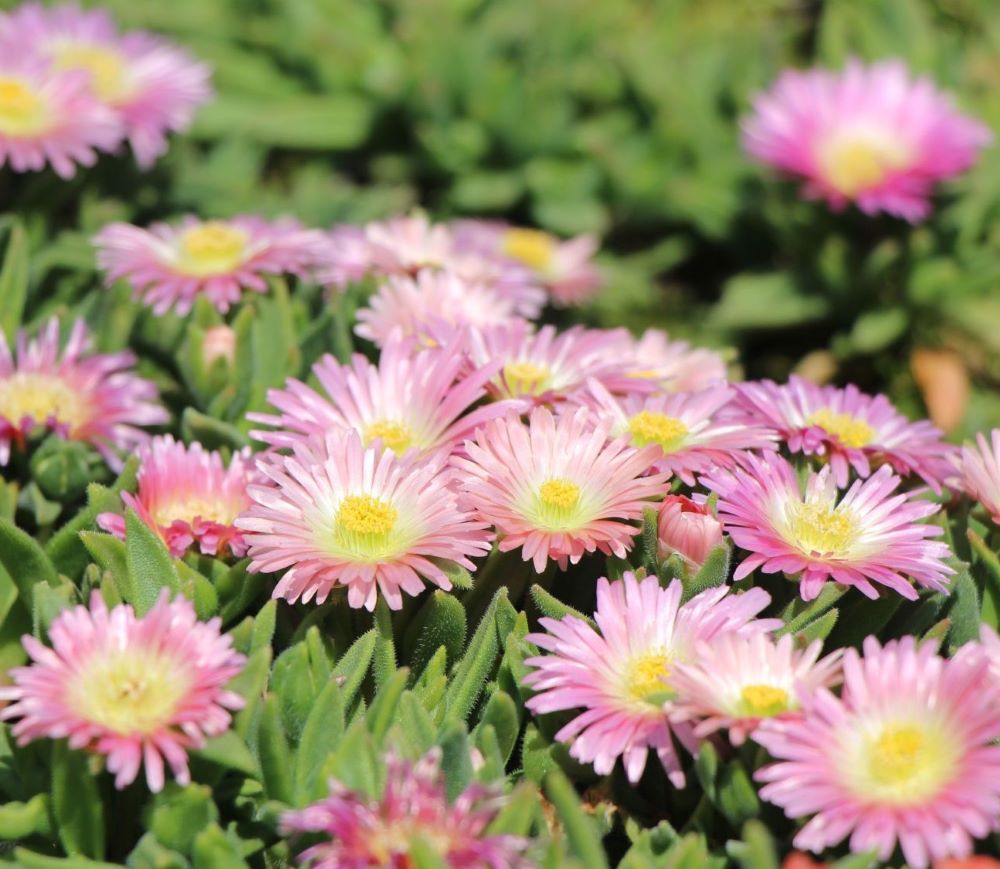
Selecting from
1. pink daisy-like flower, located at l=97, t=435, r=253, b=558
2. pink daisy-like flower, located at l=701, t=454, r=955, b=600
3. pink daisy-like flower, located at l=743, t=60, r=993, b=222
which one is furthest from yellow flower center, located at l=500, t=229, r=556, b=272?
pink daisy-like flower, located at l=701, t=454, r=955, b=600

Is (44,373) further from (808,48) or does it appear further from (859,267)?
(808,48)

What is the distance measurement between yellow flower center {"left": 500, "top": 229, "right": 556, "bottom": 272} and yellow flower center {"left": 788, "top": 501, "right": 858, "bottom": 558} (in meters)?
1.36

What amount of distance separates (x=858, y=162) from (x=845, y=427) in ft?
4.45

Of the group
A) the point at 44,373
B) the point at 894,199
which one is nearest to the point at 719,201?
the point at 894,199

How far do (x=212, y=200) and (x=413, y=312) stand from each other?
3.24 ft

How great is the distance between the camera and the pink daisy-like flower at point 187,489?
5.50 feet

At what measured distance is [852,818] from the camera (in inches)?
46.9

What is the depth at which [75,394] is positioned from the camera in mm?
1966

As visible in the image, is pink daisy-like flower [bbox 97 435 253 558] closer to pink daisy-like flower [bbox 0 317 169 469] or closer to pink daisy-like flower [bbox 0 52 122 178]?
pink daisy-like flower [bbox 0 317 169 469]

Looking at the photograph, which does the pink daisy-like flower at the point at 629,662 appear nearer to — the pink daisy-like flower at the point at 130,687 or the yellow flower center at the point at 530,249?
the pink daisy-like flower at the point at 130,687

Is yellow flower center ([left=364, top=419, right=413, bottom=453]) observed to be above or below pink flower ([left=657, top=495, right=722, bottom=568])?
above

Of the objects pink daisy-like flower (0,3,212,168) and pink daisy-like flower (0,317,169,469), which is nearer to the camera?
pink daisy-like flower (0,317,169,469)

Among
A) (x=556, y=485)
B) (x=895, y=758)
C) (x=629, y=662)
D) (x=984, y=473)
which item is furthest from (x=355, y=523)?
(x=984, y=473)

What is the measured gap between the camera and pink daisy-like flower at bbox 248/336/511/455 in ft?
5.40
